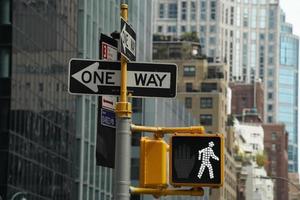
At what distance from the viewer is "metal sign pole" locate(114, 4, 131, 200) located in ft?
40.6

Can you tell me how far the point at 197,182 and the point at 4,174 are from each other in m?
41.3

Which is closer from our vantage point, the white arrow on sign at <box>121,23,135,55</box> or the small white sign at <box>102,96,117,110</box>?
the white arrow on sign at <box>121,23,135,55</box>

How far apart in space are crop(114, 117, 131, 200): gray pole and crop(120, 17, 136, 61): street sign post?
747mm

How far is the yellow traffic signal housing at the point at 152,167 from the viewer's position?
12.6m

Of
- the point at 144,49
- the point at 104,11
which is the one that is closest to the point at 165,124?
the point at 144,49

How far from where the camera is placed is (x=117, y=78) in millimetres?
12914

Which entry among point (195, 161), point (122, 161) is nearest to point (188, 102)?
point (195, 161)

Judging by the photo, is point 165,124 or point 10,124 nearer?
point 10,124

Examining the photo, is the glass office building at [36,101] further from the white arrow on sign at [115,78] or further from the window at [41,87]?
the white arrow on sign at [115,78]

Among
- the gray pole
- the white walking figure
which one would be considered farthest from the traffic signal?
the gray pole

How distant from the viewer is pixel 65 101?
64.9m

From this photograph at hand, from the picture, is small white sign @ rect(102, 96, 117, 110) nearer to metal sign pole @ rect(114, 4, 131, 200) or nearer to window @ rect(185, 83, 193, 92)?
metal sign pole @ rect(114, 4, 131, 200)

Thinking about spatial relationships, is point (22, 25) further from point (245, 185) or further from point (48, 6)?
point (245, 185)

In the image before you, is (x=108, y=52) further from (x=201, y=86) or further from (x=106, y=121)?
(x=201, y=86)
